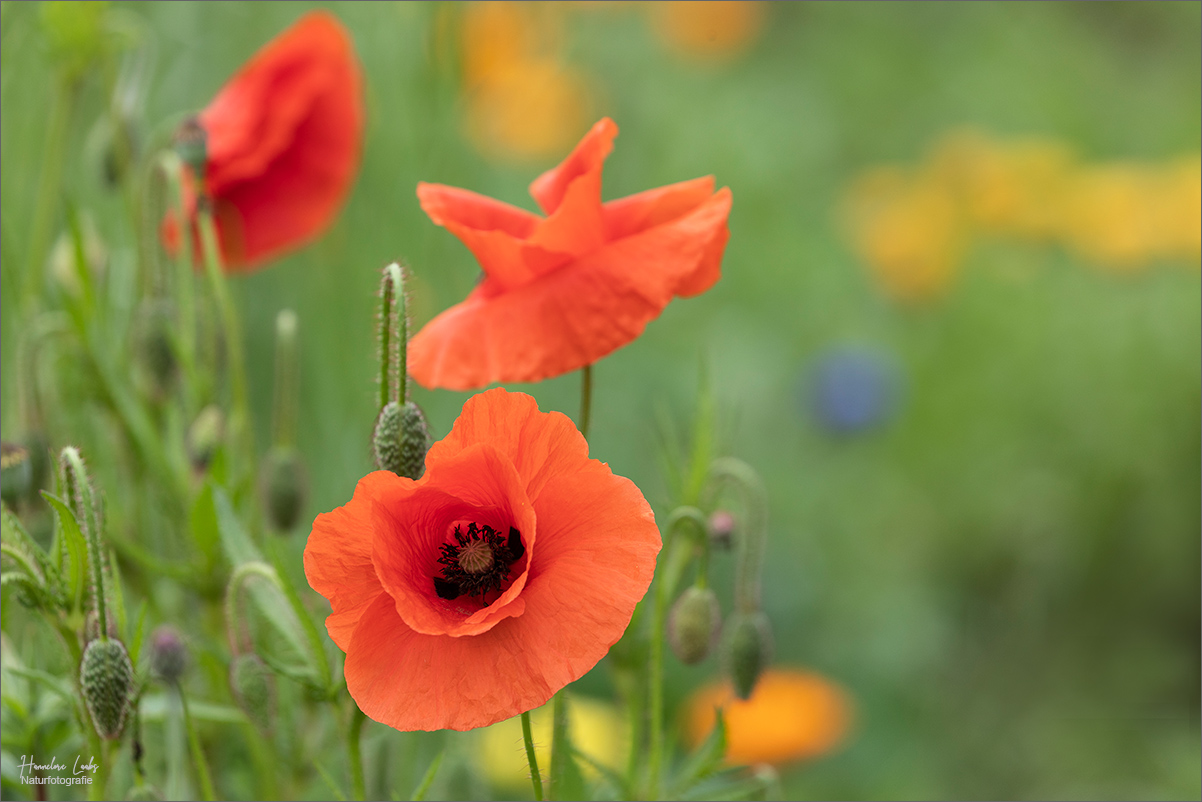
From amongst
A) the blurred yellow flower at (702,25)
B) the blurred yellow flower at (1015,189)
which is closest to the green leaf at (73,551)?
the blurred yellow flower at (1015,189)

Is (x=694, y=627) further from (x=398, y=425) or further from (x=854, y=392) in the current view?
(x=854, y=392)

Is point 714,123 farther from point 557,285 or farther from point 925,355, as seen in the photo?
point 557,285

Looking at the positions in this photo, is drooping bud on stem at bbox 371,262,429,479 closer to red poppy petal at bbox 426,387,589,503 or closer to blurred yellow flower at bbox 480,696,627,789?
red poppy petal at bbox 426,387,589,503

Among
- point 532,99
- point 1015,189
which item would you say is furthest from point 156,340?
point 1015,189

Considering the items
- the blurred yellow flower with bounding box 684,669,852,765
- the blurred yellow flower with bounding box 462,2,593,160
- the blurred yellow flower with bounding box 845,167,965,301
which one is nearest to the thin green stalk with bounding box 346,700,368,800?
the blurred yellow flower with bounding box 684,669,852,765

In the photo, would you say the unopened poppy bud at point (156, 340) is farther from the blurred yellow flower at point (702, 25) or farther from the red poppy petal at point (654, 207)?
the blurred yellow flower at point (702, 25)

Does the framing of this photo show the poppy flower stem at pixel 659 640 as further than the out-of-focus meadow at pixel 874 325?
No
